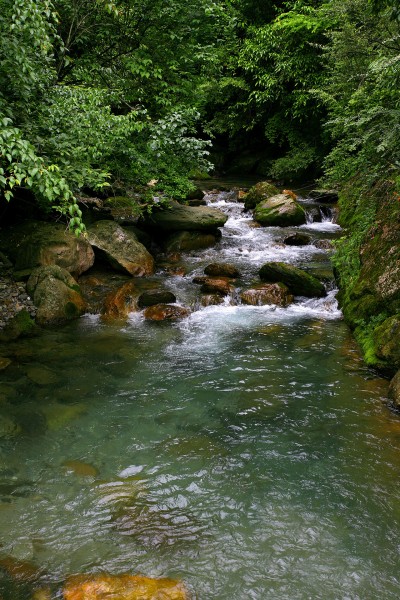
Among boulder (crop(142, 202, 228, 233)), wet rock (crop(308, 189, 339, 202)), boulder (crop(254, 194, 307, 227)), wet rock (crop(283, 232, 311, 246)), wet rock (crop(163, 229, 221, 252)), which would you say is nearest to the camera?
Result: wet rock (crop(163, 229, 221, 252))

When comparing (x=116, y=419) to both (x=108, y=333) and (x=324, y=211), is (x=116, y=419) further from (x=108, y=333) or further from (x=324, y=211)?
(x=324, y=211)

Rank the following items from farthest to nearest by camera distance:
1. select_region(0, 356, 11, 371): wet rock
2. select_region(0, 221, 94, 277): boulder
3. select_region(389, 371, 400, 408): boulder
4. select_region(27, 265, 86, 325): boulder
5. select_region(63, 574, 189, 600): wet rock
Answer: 1. select_region(0, 221, 94, 277): boulder
2. select_region(27, 265, 86, 325): boulder
3. select_region(0, 356, 11, 371): wet rock
4. select_region(389, 371, 400, 408): boulder
5. select_region(63, 574, 189, 600): wet rock

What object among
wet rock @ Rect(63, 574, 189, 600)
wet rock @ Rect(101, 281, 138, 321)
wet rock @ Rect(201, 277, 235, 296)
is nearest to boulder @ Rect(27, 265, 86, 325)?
wet rock @ Rect(101, 281, 138, 321)

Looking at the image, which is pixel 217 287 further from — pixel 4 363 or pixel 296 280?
pixel 4 363

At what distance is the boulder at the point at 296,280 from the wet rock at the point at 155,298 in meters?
2.69

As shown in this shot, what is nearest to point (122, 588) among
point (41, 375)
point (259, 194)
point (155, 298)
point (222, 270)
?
point (41, 375)

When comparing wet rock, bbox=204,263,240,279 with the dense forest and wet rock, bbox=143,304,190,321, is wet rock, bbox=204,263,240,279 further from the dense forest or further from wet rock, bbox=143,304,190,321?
wet rock, bbox=143,304,190,321

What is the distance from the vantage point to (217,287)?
10.8 m

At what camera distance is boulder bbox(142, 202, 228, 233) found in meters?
14.0

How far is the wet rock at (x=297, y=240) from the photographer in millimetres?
14188

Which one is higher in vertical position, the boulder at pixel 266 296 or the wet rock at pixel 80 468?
the boulder at pixel 266 296

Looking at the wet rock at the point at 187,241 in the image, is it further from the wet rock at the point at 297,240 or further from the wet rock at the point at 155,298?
the wet rock at the point at 155,298

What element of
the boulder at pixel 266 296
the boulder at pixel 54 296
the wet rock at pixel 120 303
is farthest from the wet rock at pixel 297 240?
the boulder at pixel 54 296

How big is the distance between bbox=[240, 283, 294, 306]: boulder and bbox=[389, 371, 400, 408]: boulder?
427 centimetres
